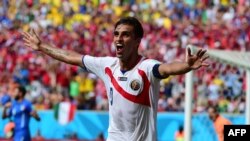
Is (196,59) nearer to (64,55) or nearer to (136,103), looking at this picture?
(136,103)

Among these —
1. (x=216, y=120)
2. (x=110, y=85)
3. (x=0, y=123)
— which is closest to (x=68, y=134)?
(x=0, y=123)

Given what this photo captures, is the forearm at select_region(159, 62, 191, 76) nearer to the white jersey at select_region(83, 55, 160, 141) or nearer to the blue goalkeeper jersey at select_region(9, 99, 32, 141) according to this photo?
the white jersey at select_region(83, 55, 160, 141)

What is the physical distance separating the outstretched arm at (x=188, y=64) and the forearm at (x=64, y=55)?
4.02 feet

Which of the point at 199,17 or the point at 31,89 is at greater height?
the point at 199,17

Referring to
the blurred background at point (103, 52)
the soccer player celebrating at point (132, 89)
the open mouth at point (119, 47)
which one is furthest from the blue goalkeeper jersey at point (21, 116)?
the open mouth at point (119, 47)

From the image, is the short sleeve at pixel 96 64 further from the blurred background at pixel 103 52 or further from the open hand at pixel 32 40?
the blurred background at pixel 103 52

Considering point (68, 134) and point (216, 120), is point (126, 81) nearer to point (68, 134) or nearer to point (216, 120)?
point (216, 120)

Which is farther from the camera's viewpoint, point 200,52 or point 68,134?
point 68,134

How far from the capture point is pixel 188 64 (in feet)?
21.9

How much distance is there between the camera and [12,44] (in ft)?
87.5

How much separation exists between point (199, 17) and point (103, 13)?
351 centimetres

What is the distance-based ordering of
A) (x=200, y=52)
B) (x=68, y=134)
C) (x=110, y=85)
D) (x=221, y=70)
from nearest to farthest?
(x=200, y=52)
(x=110, y=85)
(x=221, y=70)
(x=68, y=134)

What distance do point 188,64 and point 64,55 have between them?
1.60m

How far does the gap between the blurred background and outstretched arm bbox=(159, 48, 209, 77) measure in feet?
31.8
